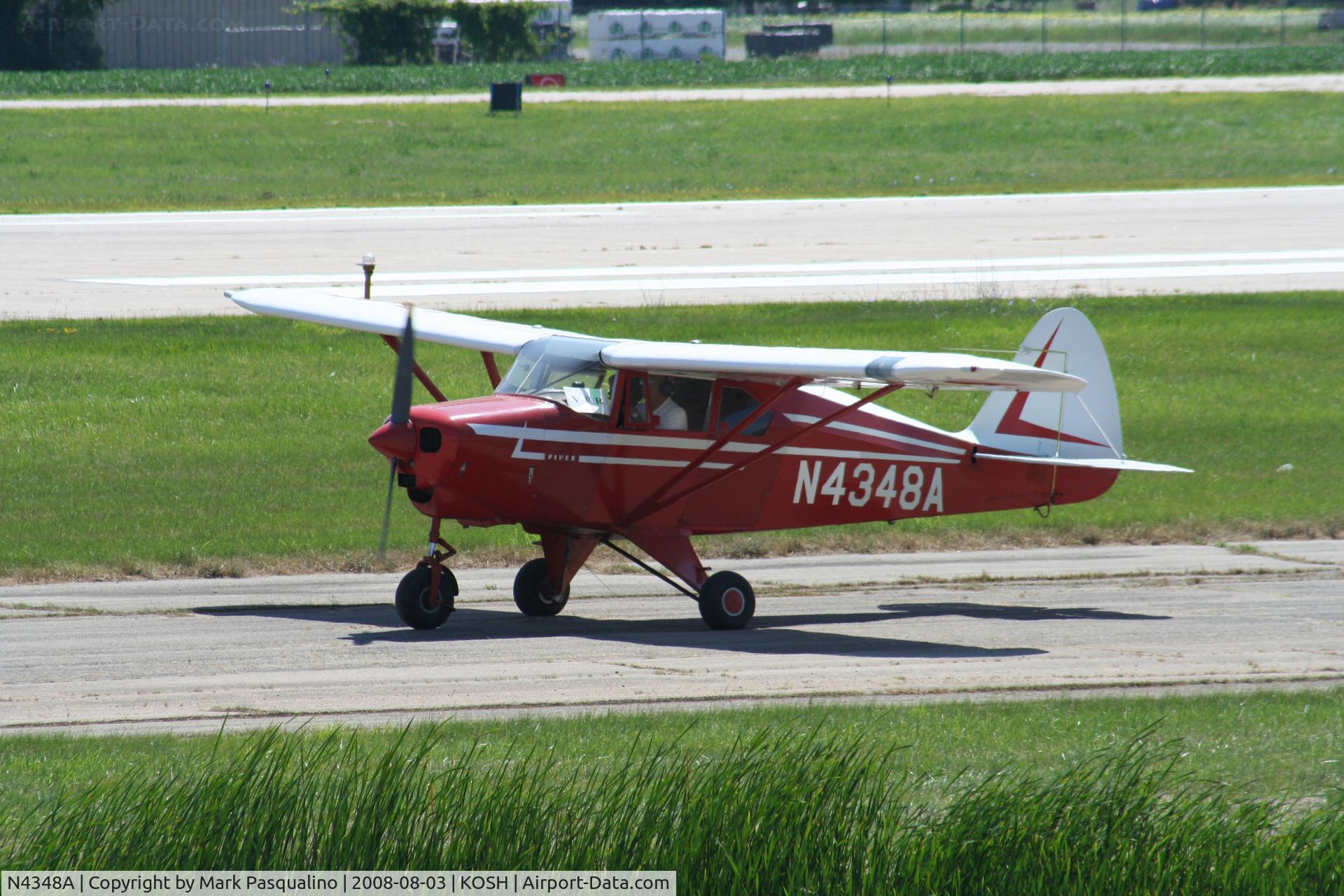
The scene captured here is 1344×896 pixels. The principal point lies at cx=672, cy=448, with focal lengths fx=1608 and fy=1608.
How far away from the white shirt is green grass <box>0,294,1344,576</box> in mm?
4420

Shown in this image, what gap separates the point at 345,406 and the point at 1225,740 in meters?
16.1

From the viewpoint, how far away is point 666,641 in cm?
1355

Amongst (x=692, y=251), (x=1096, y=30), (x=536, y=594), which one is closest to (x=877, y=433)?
(x=536, y=594)

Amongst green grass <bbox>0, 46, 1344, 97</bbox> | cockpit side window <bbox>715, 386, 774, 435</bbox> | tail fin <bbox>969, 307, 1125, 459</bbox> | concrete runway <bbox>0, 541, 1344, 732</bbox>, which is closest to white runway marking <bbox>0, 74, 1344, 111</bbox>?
green grass <bbox>0, 46, 1344, 97</bbox>

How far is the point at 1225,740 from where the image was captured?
31.2ft

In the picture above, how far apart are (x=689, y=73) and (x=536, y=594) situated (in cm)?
6647

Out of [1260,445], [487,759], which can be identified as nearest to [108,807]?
[487,759]

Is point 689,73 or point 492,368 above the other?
point 689,73

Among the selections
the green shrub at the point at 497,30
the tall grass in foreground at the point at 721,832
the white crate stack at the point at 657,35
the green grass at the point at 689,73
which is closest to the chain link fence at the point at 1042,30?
the white crate stack at the point at 657,35

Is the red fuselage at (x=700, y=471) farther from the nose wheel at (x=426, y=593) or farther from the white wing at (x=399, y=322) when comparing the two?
the white wing at (x=399, y=322)

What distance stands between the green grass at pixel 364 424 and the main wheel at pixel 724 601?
4.44m

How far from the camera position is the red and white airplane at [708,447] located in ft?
43.1

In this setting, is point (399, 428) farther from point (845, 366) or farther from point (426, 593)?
point (845, 366)

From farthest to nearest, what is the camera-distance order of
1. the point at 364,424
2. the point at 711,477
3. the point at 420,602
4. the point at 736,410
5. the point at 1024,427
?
1. the point at 364,424
2. the point at 1024,427
3. the point at 736,410
4. the point at 711,477
5. the point at 420,602
